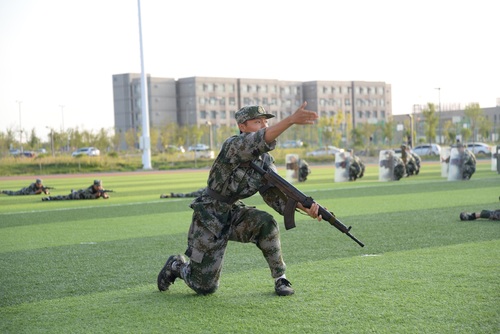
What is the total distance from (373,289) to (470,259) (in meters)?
1.92

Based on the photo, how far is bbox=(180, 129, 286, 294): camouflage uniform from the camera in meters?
6.43

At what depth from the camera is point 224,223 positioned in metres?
6.50

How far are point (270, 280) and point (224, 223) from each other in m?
1.12

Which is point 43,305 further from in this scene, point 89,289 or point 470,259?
point 470,259

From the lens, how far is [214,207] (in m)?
6.52

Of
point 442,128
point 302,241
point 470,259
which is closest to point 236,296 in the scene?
point 470,259

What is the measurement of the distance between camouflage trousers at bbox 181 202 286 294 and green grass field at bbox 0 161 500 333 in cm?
21

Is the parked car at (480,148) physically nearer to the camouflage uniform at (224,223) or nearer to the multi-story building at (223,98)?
the multi-story building at (223,98)

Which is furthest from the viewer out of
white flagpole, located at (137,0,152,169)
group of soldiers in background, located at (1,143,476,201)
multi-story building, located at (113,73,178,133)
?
multi-story building, located at (113,73,178,133)

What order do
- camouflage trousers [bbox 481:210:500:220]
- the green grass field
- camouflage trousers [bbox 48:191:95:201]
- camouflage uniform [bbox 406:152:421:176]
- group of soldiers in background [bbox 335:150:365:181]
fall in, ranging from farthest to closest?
1. camouflage uniform [bbox 406:152:421:176]
2. group of soldiers in background [bbox 335:150:365:181]
3. camouflage trousers [bbox 48:191:95:201]
4. camouflage trousers [bbox 481:210:500:220]
5. the green grass field

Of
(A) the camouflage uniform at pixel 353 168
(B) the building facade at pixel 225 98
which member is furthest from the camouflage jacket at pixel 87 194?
(B) the building facade at pixel 225 98

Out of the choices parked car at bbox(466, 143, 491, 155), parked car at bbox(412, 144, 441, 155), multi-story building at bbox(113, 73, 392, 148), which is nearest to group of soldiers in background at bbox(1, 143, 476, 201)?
parked car at bbox(466, 143, 491, 155)

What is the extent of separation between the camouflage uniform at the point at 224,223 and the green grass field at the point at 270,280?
10.8 inches

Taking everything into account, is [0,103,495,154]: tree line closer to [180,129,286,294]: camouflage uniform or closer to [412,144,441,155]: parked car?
[412,144,441,155]: parked car
